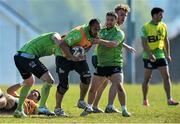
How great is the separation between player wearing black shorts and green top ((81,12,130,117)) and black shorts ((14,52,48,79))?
1153mm

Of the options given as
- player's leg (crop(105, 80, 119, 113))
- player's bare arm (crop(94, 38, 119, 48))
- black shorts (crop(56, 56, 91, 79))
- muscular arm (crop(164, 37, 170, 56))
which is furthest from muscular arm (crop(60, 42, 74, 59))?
muscular arm (crop(164, 37, 170, 56))

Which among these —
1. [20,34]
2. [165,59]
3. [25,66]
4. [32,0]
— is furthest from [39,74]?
[32,0]

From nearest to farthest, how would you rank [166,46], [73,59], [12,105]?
[73,59], [12,105], [166,46]

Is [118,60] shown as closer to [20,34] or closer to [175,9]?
[20,34]

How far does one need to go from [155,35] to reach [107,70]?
3.25m

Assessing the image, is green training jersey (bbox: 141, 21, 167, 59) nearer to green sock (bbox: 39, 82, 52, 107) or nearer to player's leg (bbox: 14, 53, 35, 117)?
green sock (bbox: 39, 82, 52, 107)

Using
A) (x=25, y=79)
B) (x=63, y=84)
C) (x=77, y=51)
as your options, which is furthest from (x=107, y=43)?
(x=25, y=79)

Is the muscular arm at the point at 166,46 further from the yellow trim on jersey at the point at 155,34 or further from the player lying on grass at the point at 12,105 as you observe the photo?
the player lying on grass at the point at 12,105

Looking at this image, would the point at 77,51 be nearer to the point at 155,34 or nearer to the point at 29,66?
the point at 29,66

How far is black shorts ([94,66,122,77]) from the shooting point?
1725 cm

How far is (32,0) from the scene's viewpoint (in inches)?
4943

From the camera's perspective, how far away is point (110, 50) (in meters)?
17.3

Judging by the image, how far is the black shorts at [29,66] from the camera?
16625mm

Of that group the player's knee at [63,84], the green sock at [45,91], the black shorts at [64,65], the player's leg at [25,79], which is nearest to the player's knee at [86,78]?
the black shorts at [64,65]
